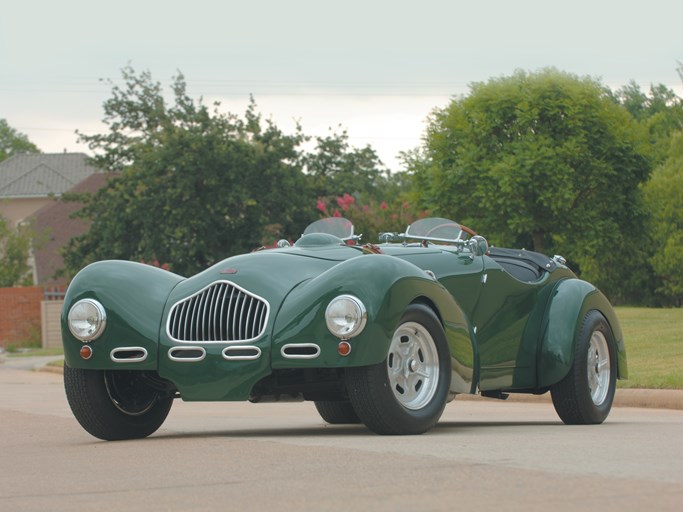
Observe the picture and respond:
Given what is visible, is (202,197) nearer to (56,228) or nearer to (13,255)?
(13,255)

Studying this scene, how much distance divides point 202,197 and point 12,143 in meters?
97.5

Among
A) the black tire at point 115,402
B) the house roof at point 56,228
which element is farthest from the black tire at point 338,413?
the house roof at point 56,228

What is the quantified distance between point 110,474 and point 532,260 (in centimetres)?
503

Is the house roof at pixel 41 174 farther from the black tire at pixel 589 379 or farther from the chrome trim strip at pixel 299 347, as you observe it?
the chrome trim strip at pixel 299 347

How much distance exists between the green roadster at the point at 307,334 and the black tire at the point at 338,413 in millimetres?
1220

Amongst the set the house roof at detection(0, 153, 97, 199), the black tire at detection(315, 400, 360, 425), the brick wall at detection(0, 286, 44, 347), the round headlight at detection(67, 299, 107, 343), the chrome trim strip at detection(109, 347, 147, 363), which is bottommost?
the brick wall at detection(0, 286, 44, 347)

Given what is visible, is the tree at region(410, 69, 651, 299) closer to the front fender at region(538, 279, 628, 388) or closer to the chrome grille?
the front fender at region(538, 279, 628, 388)

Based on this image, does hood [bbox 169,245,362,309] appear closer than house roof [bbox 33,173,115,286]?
Yes

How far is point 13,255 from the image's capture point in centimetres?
6269

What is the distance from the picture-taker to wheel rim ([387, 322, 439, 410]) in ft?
26.8

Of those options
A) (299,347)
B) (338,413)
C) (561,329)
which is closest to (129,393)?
(299,347)

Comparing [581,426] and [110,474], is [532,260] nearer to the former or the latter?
[581,426]

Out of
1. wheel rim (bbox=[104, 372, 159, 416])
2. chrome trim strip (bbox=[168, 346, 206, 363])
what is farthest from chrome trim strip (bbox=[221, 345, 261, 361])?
wheel rim (bbox=[104, 372, 159, 416])

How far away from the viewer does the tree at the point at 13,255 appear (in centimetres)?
6153
